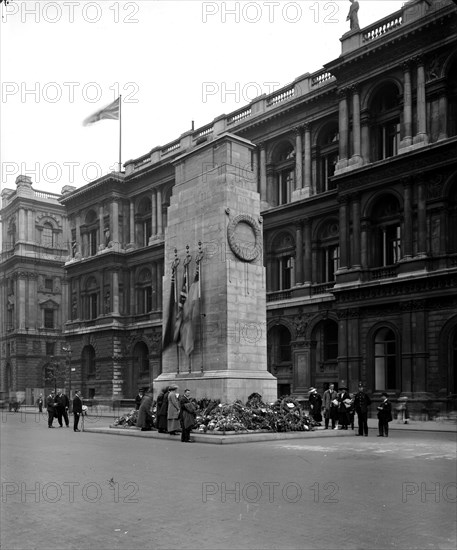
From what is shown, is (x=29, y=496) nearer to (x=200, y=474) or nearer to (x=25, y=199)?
(x=200, y=474)

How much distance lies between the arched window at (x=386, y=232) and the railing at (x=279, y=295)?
7412 millimetres

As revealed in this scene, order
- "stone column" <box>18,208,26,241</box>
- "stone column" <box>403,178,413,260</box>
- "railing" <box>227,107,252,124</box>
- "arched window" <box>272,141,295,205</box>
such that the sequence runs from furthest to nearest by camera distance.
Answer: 1. "stone column" <box>18,208,26,241</box>
2. "railing" <box>227,107,252,124</box>
3. "arched window" <box>272,141,295,205</box>
4. "stone column" <box>403,178,413,260</box>

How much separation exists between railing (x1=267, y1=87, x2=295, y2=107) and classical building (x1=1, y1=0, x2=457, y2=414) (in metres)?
0.10

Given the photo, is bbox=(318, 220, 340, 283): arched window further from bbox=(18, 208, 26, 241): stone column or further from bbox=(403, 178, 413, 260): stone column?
bbox=(18, 208, 26, 241): stone column

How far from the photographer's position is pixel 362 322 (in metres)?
39.0

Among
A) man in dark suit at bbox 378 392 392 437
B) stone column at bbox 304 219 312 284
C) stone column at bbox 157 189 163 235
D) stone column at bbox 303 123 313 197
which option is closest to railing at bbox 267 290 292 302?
stone column at bbox 304 219 312 284

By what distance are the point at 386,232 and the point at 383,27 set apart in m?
11.6

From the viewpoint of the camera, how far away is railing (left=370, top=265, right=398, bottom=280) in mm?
37812

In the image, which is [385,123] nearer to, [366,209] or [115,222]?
[366,209]

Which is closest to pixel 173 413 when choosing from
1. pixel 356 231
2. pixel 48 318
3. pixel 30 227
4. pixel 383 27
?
pixel 356 231

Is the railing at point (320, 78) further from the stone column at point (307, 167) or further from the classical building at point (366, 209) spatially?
the stone column at point (307, 167)

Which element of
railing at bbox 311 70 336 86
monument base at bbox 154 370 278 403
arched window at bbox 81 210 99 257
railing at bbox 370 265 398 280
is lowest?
monument base at bbox 154 370 278 403

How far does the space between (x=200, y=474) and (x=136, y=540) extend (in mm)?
5412

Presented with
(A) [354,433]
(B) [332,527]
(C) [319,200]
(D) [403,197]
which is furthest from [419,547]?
(C) [319,200]
